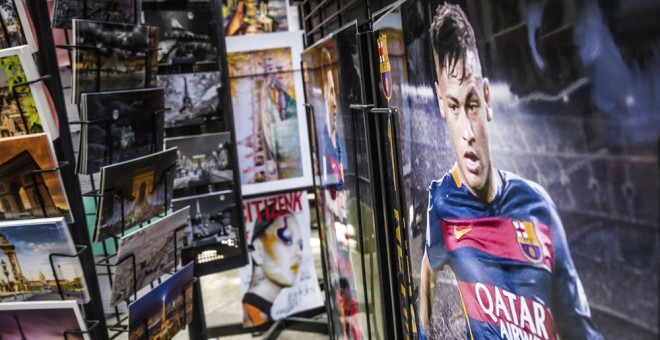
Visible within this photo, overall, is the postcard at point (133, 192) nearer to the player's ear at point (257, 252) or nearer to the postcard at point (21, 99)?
the postcard at point (21, 99)

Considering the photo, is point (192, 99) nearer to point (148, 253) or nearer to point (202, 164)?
point (202, 164)

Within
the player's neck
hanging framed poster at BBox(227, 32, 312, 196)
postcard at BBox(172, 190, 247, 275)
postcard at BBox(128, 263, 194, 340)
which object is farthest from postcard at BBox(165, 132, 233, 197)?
the player's neck

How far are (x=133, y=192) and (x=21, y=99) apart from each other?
43cm

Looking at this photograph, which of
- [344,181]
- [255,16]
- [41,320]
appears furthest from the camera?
[255,16]

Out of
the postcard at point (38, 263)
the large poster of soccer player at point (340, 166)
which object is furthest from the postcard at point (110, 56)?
the large poster of soccer player at point (340, 166)

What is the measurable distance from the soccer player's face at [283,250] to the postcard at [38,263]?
2035 mm

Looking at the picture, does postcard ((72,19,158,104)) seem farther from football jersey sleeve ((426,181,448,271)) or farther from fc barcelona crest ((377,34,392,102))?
football jersey sleeve ((426,181,448,271))

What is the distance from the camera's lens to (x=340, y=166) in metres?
1.74

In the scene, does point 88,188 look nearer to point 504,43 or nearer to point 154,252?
point 154,252

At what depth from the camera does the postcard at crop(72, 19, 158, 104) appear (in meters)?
1.65

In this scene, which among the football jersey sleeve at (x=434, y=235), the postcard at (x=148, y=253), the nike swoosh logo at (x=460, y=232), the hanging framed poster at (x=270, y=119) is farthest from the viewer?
the hanging framed poster at (x=270, y=119)

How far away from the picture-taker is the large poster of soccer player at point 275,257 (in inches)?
142

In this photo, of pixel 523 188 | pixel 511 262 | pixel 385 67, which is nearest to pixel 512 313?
pixel 511 262

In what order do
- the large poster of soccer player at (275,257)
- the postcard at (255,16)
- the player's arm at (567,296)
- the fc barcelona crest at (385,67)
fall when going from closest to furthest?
the player's arm at (567,296), the fc barcelona crest at (385,67), the large poster of soccer player at (275,257), the postcard at (255,16)
